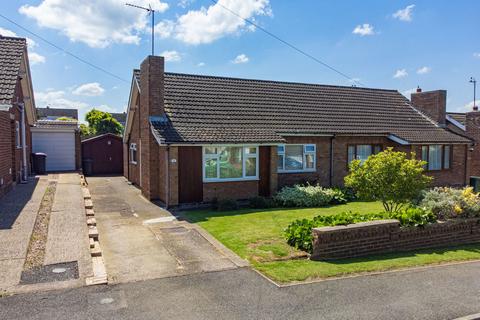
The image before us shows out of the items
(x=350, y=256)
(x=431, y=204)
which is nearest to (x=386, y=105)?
(x=431, y=204)

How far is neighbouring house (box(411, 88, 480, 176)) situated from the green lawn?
15.4 meters

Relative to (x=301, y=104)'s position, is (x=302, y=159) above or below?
below

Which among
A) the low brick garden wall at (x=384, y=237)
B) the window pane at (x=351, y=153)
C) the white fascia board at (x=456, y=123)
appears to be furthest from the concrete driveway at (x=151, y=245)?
the white fascia board at (x=456, y=123)

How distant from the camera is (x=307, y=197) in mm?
15570

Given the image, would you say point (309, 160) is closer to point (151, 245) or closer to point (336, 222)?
point (336, 222)

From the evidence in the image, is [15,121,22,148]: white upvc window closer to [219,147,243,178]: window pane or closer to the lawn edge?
[219,147,243,178]: window pane

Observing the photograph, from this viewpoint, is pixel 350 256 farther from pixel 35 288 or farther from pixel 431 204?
pixel 35 288

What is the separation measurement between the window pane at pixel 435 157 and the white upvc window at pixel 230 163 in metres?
11.1

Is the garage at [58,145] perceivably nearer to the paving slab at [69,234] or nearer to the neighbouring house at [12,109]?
the neighbouring house at [12,109]

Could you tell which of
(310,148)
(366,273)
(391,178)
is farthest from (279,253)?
(310,148)

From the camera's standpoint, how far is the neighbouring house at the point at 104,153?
2686cm

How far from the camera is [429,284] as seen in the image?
7113mm

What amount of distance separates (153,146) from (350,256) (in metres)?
9.72

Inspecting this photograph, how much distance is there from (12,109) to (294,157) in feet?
40.0
